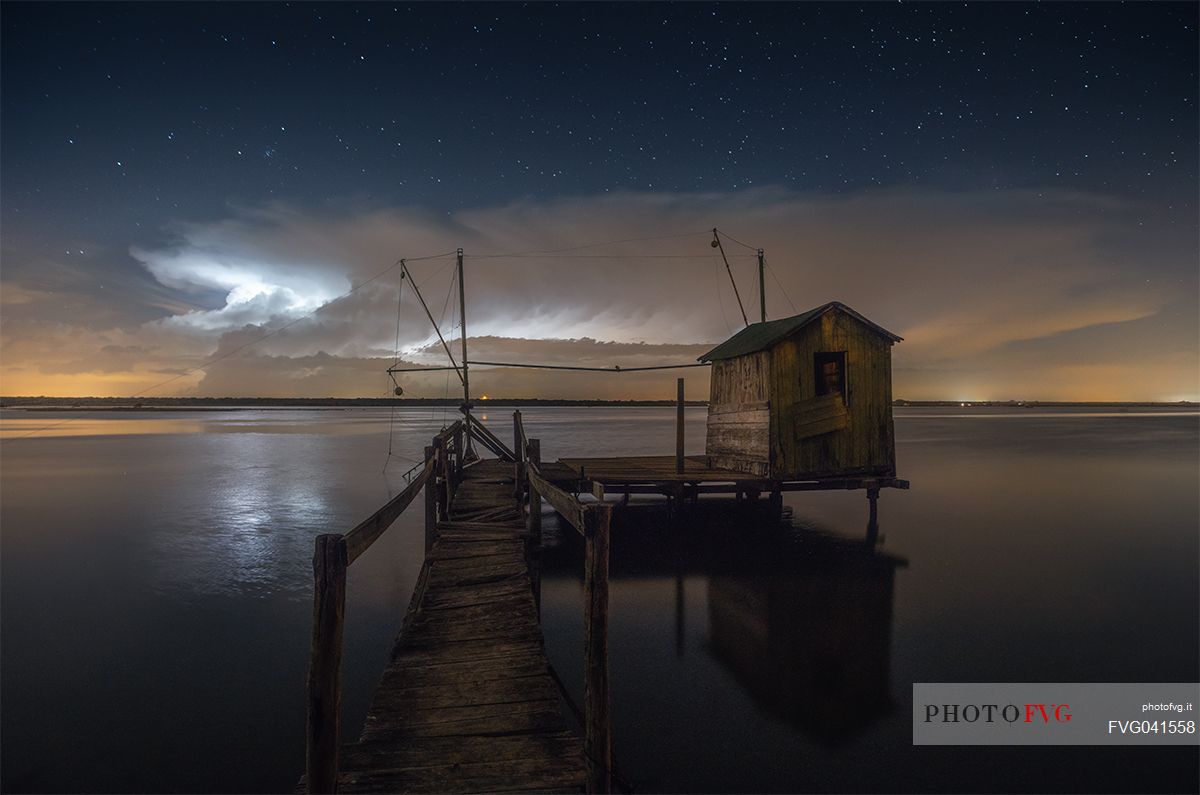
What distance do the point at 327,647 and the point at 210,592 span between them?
11.5 m

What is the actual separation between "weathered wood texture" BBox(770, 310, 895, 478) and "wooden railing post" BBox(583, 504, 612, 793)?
11651 mm

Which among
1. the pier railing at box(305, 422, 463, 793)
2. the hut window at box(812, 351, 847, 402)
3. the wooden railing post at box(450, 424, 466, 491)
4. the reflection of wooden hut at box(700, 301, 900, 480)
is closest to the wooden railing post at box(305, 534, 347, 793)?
the pier railing at box(305, 422, 463, 793)

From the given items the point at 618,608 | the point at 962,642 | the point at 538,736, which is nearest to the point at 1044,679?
the point at 962,642

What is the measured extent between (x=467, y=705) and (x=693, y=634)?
19.7 ft

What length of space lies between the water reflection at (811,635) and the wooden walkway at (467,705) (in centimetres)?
384

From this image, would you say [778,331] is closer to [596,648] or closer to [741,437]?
[741,437]

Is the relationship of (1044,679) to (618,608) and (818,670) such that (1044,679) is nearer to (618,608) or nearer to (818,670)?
(818,670)

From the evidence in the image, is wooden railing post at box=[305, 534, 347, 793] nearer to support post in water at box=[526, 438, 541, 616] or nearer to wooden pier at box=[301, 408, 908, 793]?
wooden pier at box=[301, 408, 908, 793]

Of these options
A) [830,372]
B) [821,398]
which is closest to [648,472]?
[821,398]

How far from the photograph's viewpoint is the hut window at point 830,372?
16.4m

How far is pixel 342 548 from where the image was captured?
4.33 metres

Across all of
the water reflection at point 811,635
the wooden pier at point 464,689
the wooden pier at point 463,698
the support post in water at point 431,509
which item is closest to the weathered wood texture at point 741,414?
the water reflection at point 811,635

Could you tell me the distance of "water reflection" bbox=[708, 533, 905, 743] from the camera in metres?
8.02

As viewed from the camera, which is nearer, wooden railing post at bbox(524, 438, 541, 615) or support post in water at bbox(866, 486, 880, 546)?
wooden railing post at bbox(524, 438, 541, 615)
